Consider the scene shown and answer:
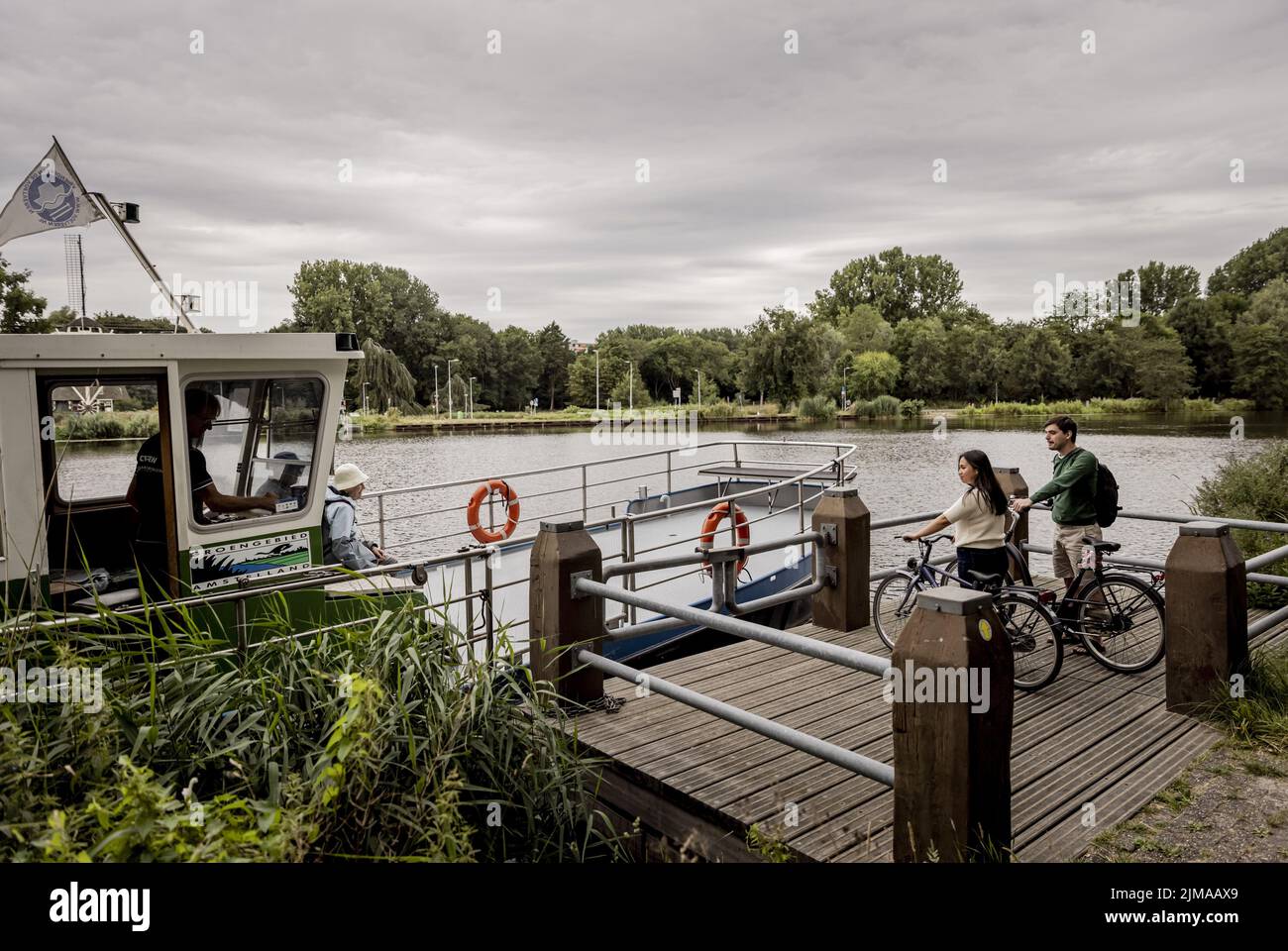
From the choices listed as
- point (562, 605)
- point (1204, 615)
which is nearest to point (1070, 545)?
point (1204, 615)

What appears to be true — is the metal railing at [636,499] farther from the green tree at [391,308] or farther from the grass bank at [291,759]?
the green tree at [391,308]

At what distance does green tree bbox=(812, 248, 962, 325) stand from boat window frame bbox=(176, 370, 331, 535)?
5212 inches

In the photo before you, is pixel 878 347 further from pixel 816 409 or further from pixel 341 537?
pixel 341 537

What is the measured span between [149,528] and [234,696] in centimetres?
271

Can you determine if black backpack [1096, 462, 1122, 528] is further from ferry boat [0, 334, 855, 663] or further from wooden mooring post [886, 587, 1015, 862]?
wooden mooring post [886, 587, 1015, 862]

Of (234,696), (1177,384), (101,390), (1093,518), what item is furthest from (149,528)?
(1177,384)

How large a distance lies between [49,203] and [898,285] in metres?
140

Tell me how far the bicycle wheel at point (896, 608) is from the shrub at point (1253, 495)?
621cm

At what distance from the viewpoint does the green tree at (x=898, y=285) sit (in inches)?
5325

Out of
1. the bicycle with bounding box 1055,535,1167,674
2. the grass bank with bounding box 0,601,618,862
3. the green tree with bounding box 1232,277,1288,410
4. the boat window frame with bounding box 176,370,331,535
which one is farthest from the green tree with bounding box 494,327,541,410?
the grass bank with bounding box 0,601,618,862

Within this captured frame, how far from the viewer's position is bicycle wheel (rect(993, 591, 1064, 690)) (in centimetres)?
600

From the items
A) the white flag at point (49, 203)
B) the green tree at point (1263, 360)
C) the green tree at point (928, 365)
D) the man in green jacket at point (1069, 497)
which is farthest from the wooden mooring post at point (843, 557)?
the green tree at point (928, 365)

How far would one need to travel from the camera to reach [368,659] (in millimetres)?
3752
